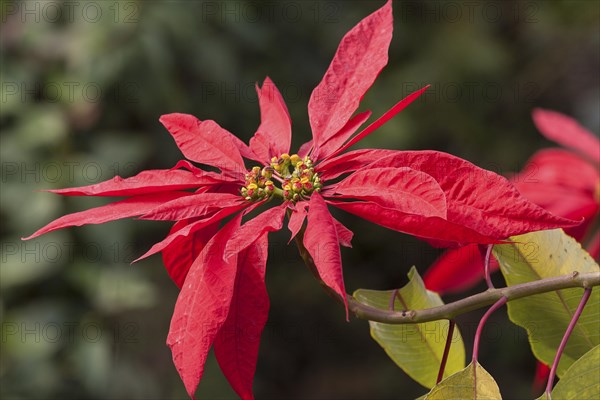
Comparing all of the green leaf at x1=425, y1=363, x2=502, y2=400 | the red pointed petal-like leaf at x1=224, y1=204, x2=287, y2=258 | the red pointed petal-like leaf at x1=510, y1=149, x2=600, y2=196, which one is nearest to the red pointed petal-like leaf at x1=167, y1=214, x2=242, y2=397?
the red pointed petal-like leaf at x1=224, y1=204, x2=287, y2=258

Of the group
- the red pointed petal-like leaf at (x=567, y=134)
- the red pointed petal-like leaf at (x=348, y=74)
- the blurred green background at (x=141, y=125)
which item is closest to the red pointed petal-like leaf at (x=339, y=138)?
the red pointed petal-like leaf at (x=348, y=74)

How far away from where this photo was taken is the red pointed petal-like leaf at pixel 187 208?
0.44 m

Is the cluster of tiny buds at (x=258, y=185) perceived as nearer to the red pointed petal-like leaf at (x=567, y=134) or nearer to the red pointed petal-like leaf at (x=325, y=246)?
the red pointed petal-like leaf at (x=325, y=246)

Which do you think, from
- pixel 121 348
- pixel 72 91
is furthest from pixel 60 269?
pixel 121 348

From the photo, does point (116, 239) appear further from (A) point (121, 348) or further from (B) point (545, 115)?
(B) point (545, 115)

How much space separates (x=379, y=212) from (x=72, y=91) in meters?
0.94

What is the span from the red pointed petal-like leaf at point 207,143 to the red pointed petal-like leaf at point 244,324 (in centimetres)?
6

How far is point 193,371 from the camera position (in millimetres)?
404

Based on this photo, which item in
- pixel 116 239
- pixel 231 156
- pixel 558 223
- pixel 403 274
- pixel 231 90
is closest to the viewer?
pixel 558 223

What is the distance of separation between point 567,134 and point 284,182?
0.43 meters

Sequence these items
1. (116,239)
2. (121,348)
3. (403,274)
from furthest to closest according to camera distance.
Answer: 1. (403,274)
2. (121,348)
3. (116,239)

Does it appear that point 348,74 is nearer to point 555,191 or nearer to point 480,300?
point 480,300

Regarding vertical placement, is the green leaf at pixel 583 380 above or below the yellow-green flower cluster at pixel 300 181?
below

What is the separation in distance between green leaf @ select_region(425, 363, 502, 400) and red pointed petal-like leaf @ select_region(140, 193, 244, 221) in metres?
0.14
